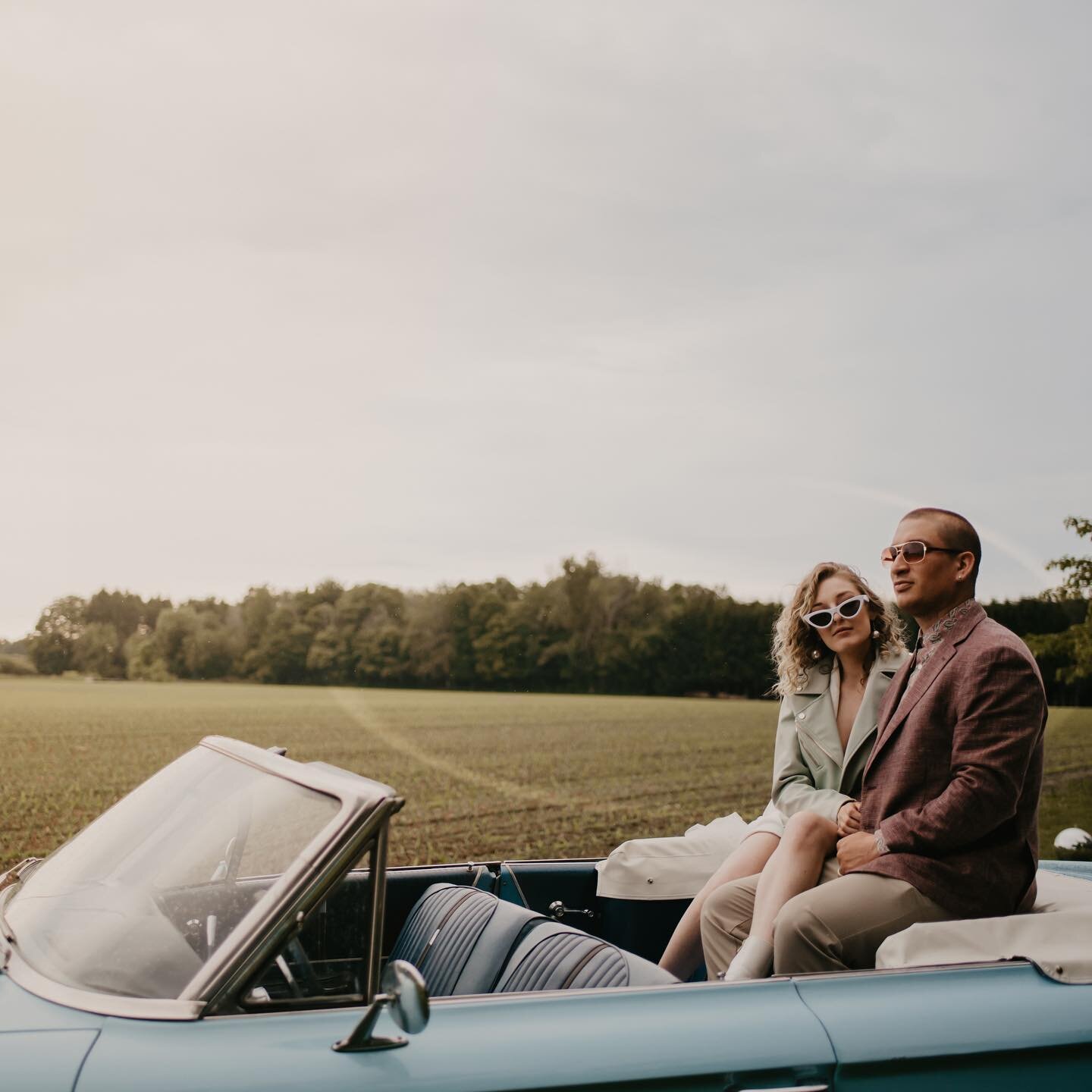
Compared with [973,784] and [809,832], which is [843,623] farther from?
[973,784]

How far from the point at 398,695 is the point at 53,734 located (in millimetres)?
23261

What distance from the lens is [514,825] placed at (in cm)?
2038

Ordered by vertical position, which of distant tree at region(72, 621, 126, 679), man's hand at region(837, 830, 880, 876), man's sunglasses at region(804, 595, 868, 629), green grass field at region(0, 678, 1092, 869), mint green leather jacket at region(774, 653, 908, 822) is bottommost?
green grass field at region(0, 678, 1092, 869)

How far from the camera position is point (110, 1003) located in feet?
6.75

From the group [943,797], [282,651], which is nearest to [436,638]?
[282,651]

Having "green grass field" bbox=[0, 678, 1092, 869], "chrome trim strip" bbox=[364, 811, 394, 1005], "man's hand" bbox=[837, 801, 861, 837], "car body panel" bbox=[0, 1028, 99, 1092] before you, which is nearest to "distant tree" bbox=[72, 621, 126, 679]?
"green grass field" bbox=[0, 678, 1092, 869]

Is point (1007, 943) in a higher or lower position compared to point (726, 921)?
higher

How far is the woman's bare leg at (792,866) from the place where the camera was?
2.97 m

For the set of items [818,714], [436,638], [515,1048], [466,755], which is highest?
[818,714]

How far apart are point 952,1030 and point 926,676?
3.69 feet

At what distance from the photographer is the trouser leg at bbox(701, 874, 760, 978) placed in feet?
10.2

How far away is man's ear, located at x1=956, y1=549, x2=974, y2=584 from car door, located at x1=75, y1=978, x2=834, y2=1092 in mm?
1427

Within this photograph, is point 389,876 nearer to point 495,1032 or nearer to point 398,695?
point 495,1032

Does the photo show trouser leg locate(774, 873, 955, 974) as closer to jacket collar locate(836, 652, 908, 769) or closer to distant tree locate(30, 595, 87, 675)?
jacket collar locate(836, 652, 908, 769)
